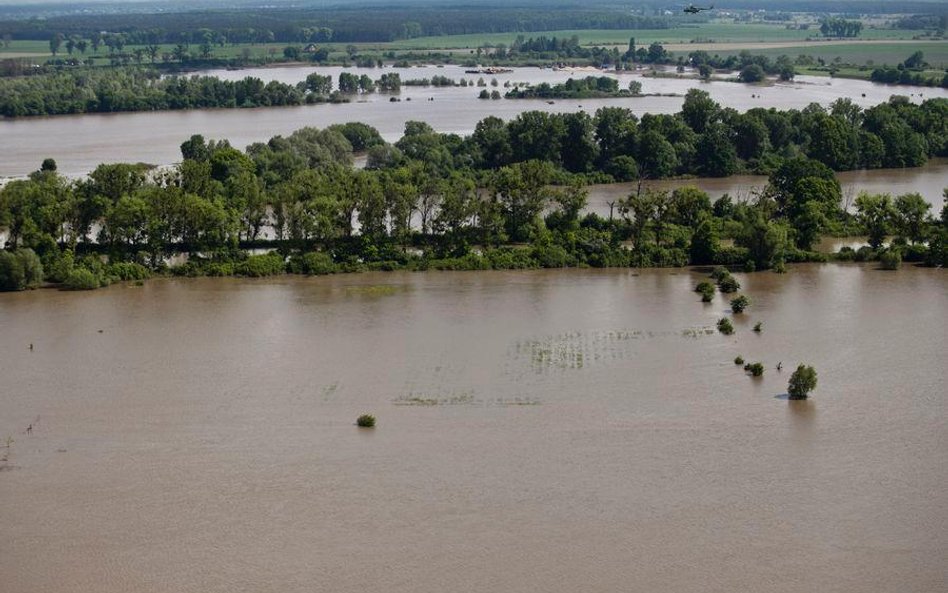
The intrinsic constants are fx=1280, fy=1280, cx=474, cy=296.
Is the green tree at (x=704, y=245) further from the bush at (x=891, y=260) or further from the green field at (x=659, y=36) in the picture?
the green field at (x=659, y=36)

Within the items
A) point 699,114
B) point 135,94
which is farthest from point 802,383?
point 135,94

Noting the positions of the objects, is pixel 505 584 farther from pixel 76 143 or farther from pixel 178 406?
pixel 76 143

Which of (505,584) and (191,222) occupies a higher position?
(191,222)

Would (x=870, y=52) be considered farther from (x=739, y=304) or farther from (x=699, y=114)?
(x=739, y=304)

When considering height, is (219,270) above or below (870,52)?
below

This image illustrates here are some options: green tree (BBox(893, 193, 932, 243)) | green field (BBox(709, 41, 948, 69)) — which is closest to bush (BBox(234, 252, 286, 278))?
green tree (BBox(893, 193, 932, 243))

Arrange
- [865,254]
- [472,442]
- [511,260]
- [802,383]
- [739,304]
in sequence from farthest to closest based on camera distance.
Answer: [865,254], [511,260], [739,304], [802,383], [472,442]

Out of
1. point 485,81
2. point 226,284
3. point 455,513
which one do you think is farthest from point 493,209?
point 485,81
